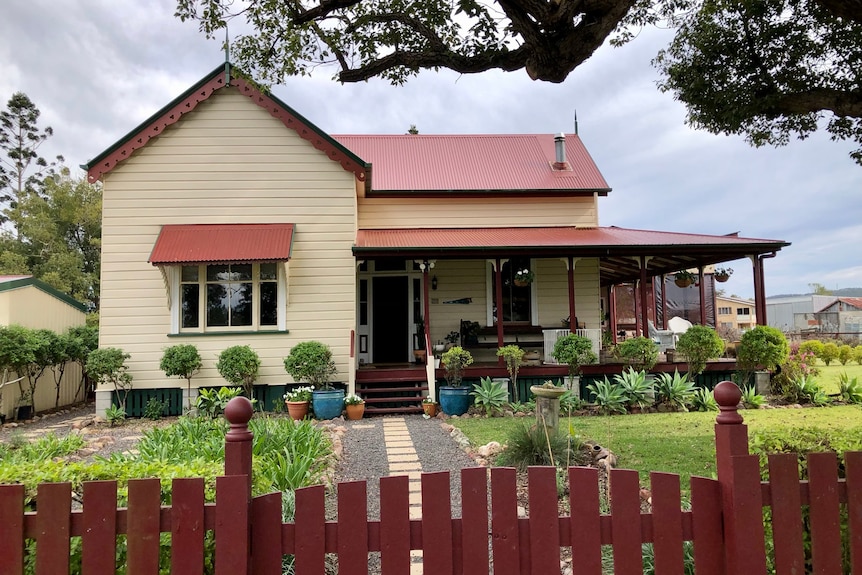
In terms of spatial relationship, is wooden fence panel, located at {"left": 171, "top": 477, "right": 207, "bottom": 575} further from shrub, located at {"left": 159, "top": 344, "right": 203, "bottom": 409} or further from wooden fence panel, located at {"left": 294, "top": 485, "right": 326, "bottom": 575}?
shrub, located at {"left": 159, "top": 344, "right": 203, "bottom": 409}

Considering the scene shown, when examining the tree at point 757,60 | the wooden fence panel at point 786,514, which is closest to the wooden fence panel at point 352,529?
the wooden fence panel at point 786,514

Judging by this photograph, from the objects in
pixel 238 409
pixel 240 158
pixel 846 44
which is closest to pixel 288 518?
pixel 238 409

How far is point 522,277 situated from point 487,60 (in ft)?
25.1

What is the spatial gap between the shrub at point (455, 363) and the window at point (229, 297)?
3804mm

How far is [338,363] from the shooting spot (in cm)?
1148

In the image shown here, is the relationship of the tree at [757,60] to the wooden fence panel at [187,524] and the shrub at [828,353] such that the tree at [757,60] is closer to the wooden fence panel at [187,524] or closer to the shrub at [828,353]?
the wooden fence panel at [187,524]

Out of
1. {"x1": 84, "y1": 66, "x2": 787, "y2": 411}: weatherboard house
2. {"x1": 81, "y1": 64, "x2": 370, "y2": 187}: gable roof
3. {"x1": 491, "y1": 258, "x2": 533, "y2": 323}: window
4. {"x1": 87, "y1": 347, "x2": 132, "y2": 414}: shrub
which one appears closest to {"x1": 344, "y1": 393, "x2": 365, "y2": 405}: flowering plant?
{"x1": 84, "y1": 66, "x2": 787, "y2": 411}: weatherboard house

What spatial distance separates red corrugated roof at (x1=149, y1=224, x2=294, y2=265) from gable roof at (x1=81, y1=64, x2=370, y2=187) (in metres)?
1.80

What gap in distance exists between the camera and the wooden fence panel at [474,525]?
183 centimetres

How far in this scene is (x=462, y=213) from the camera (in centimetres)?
1498

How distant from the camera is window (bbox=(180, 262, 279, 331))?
11.4m

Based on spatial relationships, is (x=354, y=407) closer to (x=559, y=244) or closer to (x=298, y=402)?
(x=298, y=402)

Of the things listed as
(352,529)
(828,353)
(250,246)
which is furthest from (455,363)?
(828,353)

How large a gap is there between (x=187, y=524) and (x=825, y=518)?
7.37ft
